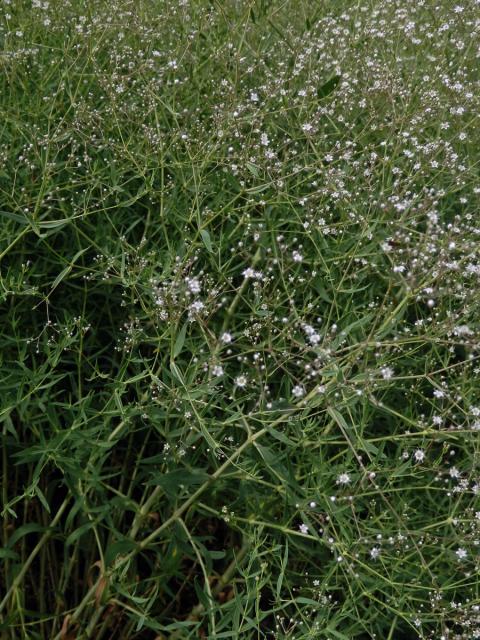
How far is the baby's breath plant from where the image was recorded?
→ 2506 mm

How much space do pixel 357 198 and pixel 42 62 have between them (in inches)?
49.2

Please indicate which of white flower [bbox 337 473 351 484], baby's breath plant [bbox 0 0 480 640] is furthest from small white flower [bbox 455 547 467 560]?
white flower [bbox 337 473 351 484]

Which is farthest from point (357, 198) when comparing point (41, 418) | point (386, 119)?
point (41, 418)

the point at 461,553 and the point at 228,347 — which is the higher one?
the point at 228,347

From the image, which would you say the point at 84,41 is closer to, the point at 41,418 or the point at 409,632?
the point at 41,418

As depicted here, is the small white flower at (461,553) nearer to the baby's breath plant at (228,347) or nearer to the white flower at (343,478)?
the baby's breath plant at (228,347)

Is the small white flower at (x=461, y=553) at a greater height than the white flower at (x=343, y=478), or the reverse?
the white flower at (x=343, y=478)

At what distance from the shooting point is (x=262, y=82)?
3.46m

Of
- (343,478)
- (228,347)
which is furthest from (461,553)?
(228,347)

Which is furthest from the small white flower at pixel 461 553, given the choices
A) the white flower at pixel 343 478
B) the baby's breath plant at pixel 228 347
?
the white flower at pixel 343 478

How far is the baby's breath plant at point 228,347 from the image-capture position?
251 centimetres

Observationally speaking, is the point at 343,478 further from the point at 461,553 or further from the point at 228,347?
the point at 228,347

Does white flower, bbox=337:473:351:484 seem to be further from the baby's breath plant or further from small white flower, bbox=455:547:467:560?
small white flower, bbox=455:547:467:560

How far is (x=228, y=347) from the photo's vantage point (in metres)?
2.98
